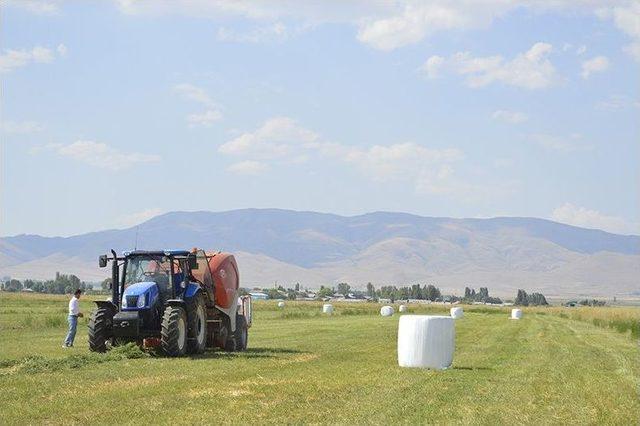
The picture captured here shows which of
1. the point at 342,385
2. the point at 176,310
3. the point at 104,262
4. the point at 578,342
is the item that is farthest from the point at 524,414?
the point at 578,342

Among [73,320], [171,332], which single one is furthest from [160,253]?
[73,320]

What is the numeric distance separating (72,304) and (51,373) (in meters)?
11.5

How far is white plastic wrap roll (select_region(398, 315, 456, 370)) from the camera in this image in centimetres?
2359

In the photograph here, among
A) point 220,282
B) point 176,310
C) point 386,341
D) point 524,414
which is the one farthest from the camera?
point 386,341

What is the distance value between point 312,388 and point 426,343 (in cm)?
530

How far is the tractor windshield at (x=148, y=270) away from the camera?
27.9 meters

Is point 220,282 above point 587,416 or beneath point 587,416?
above

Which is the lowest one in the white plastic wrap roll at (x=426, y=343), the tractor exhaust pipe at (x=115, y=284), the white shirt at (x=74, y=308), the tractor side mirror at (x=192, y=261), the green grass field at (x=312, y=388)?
the green grass field at (x=312, y=388)

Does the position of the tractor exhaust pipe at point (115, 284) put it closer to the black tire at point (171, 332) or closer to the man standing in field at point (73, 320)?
the black tire at point (171, 332)

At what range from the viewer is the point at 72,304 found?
32812mm

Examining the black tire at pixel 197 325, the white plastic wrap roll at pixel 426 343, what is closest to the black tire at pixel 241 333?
the black tire at pixel 197 325

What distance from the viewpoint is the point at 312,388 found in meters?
Result: 19.0

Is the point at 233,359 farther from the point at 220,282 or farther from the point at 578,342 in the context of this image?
the point at 578,342

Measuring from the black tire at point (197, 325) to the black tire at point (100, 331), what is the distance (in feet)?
6.85
